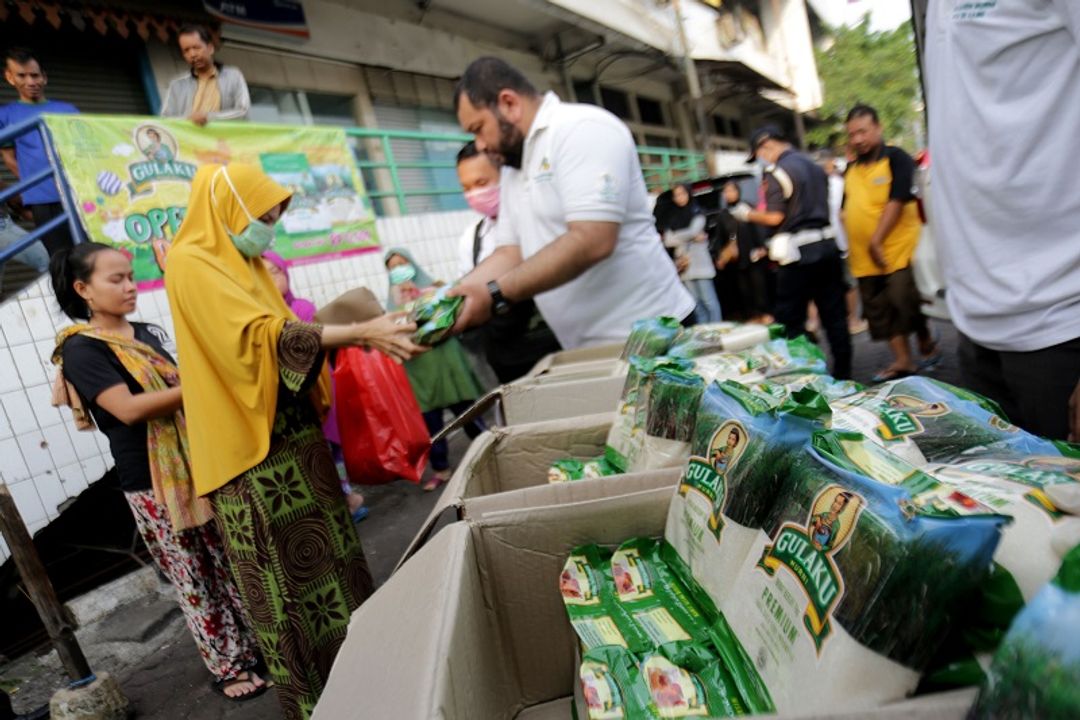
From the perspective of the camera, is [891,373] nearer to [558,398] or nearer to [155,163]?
[558,398]

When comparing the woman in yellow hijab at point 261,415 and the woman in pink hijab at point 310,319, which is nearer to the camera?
the woman in yellow hijab at point 261,415

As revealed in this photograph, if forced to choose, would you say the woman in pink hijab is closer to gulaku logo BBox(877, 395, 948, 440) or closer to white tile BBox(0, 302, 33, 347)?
white tile BBox(0, 302, 33, 347)

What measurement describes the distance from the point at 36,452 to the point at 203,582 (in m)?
1.55

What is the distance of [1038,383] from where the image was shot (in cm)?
119

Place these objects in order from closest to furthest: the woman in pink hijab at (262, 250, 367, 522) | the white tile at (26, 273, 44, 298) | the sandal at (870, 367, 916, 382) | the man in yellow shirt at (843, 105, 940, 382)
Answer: the white tile at (26, 273, 44, 298), the woman in pink hijab at (262, 250, 367, 522), the man in yellow shirt at (843, 105, 940, 382), the sandal at (870, 367, 916, 382)

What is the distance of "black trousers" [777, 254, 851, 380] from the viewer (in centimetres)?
415

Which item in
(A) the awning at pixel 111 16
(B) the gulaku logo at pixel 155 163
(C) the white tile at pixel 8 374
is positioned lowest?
(C) the white tile at pixel 8 374

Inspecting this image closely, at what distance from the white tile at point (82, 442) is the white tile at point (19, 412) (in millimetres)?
152

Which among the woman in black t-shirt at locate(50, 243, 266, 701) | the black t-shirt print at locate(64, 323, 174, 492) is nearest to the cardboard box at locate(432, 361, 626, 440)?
the woman in black t-shirt at locate(50, 243, 266, 701)

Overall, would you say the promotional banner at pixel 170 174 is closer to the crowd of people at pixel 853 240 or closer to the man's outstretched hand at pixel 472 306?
the man's outstretched hand at pixel 472 306

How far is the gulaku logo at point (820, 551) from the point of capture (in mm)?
581

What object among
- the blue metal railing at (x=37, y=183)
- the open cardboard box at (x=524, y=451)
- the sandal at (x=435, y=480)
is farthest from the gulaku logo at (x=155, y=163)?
the open cardboard box at (x=524, y=451)

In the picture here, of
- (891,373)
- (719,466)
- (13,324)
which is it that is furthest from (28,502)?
(891,373)

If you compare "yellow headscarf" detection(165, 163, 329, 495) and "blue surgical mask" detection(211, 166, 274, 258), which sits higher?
"blue surgical mask" detection(211, 166, 274, 258)
